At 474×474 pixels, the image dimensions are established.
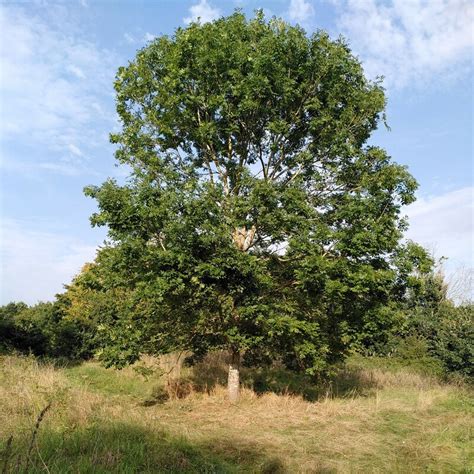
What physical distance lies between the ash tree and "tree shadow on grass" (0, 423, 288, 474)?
11.2 feet

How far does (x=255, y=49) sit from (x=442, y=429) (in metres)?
10.7

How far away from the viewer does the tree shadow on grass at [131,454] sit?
5.64 metres

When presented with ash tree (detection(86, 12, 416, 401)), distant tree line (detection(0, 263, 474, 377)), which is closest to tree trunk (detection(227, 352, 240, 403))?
ash tree (detection(86, 12, 416, 401))

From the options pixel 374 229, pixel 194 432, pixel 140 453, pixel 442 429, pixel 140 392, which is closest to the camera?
pixel 140 453

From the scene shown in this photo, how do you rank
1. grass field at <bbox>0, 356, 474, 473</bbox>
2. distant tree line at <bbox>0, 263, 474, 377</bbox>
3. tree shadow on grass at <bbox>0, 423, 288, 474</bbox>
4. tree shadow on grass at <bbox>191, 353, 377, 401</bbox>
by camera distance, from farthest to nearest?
distant tree line at <bbox>0, 263, 474, 377</bbox>
tree shadow on grass at <bbox>191, 353, 377, 401</bbox>
grass field at <bbox>0, 356, 474, 473</bbox>
tree shadow on grass at <bbox>0, 423, 288, 474</bbox>

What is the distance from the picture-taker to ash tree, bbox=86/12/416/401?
35.8ft

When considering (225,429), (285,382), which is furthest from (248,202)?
(285,382)

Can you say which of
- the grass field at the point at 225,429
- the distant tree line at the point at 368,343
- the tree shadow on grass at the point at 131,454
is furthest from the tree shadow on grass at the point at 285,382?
the tree shadow on grass at the point at 131,454

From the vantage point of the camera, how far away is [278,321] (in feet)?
35.9

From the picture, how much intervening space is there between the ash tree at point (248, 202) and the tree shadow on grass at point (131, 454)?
341 cm

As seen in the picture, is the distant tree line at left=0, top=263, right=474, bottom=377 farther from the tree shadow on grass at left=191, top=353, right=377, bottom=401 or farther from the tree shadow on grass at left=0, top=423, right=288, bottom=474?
the tree shadow on grass at left=0, top=423, right=288, bottom=474

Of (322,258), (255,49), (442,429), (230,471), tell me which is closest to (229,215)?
(322,258)

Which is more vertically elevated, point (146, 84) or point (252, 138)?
point (146, 84)

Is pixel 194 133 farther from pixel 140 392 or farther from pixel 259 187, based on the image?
pixel 140 392
